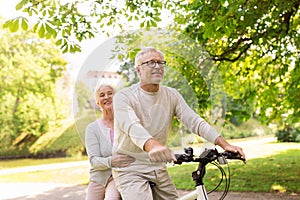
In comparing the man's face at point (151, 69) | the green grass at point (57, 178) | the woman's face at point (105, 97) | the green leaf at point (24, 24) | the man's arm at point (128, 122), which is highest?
the green leaf at point (24, 24)

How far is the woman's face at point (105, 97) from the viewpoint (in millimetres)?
3254

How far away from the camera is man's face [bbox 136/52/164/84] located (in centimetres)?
264

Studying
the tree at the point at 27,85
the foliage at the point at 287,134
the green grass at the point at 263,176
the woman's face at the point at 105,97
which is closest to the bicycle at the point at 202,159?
the woman's face at the point at 105,97

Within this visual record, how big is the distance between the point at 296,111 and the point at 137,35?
7.61 metres

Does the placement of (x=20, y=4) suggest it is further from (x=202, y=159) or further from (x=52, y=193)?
(x=52, y=193)

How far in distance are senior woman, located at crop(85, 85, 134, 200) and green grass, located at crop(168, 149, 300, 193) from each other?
4.22 metres

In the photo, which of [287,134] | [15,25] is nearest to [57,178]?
[15,25]

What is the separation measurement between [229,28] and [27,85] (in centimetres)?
2504

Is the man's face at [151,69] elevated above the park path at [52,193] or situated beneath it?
elevated above

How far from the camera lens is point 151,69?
264cm

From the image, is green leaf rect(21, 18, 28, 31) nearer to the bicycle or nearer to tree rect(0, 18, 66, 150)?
the bicycle

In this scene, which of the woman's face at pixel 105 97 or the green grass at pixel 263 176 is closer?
the woman's face at pixel 105 97

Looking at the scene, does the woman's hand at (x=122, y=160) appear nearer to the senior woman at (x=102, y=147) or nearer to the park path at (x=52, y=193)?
the senior woman at (x=102, y=147)

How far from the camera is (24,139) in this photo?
103 ft
